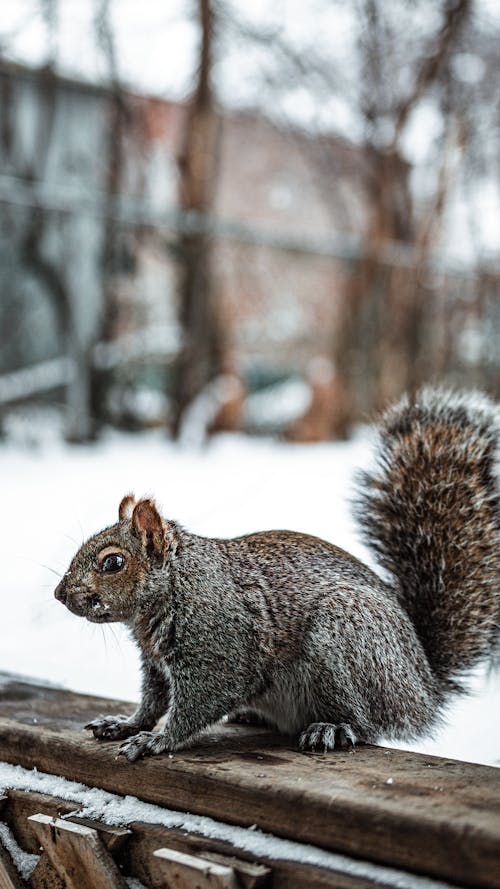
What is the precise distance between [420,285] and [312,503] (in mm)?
2659

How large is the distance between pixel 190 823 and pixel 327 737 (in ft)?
0.63

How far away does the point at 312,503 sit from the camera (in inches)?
97.2

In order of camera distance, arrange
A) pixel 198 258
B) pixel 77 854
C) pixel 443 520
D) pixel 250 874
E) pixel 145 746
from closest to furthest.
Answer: pixel 250 874 → pixel 77 854 → pixel 145 746 → pixel 443 520 → pixel 198 258

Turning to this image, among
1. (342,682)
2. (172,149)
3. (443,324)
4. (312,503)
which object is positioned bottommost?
(342,682)

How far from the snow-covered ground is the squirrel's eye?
0.48 ft

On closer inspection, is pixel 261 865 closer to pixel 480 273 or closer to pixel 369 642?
pixel 369 642

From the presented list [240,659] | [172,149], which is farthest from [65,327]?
[240,659]

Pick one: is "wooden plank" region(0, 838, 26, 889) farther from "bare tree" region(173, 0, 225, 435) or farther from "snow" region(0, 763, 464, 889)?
"bare tree" region(173, 0, 225, 435)

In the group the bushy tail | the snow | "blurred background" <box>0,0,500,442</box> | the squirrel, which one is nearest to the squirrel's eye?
the squirrel

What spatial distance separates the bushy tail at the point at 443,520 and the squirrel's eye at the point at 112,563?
1.30 ft

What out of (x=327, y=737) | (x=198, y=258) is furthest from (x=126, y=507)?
(x=198, y=258)

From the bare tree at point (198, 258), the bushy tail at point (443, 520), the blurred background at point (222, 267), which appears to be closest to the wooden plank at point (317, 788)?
the bushy tail at point (443, 520)

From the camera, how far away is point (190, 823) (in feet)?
3.66

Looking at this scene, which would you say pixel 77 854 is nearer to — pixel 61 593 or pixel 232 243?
pixel 61 593
